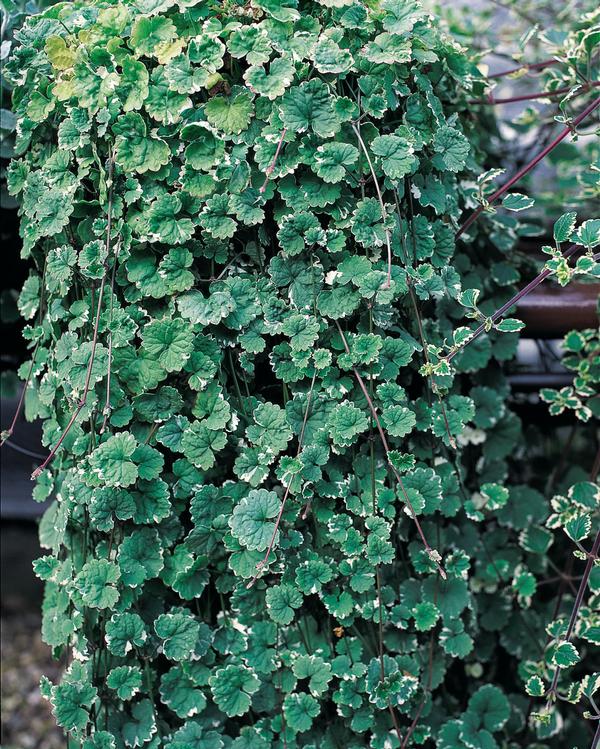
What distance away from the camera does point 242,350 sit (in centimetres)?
110

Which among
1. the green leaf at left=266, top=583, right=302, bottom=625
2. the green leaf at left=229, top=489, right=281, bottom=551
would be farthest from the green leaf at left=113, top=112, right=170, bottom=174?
the green leaf at left=266, top=583, right=302, bottom=625

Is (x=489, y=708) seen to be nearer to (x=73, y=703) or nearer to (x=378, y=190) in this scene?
(x=73, y=703)

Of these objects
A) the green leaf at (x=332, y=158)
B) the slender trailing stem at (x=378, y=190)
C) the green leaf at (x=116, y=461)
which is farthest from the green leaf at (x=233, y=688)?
the green leaf at (x=332, y=158)

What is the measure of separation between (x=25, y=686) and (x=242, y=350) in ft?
4.89

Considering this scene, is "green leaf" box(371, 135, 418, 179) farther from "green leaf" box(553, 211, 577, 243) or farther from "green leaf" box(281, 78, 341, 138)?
"green leaf" box(553, 211, 577, 243)

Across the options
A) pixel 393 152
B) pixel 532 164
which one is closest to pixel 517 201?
pixel 532 164

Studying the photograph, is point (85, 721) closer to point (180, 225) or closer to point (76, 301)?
point (76, 301)

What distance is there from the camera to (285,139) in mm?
1001

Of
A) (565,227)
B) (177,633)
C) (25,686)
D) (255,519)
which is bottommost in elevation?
(25,686)

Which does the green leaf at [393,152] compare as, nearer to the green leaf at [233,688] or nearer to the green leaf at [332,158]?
the green leaf at [332,158]

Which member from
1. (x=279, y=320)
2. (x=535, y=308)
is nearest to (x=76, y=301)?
(x=279, y=320)

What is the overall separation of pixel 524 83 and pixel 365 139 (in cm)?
153

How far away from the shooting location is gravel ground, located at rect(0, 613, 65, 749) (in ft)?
6.19

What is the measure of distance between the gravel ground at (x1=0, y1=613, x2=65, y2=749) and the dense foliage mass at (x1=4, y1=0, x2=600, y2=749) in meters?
0.94
